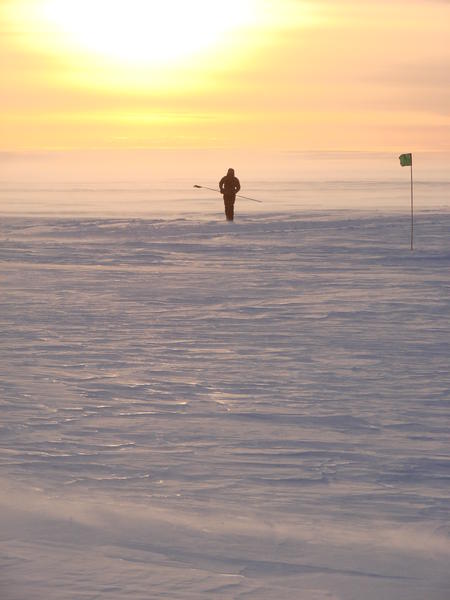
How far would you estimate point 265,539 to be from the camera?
4.36 metres

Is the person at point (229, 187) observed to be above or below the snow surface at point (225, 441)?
above

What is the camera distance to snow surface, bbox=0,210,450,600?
402cm

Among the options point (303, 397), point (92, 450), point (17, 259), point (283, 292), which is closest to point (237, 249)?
point (17, 259)

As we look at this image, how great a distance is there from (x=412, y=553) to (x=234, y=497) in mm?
1043

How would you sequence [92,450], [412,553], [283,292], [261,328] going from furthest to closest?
[283,292] < [261,328] < [92,450] < [412,553]

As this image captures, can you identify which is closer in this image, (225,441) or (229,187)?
(225,441)

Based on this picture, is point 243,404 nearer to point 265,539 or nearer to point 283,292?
point 265,539

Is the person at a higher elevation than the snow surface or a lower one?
higher

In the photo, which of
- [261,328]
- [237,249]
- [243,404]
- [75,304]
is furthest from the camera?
[237,249]

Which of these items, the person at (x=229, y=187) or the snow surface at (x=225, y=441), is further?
the person at (x=229, y=187)

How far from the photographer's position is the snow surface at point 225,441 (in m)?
4.02

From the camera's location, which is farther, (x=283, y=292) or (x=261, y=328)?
(x=283, y=292)

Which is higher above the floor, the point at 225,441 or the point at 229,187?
the point at 229,187

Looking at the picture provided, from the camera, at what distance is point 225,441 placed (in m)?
5.95
